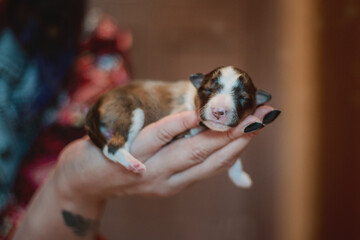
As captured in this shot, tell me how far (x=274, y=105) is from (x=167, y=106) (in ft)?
1.22

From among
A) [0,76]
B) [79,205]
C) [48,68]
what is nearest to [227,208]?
[79,205]

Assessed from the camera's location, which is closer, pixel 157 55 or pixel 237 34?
pixel 237 34

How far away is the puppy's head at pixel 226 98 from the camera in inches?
37.8

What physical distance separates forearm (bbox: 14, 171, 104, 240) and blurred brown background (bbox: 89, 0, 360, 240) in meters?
0.70

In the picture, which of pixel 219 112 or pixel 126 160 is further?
pixel 126 160

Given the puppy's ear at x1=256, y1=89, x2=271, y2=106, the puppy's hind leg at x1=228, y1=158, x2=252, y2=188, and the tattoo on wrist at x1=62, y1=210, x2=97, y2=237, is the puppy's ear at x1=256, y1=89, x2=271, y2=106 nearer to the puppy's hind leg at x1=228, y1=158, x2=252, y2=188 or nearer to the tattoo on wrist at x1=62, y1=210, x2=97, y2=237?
the puppy's hind leg at x1=228, y1=158, x2=252, y2=188

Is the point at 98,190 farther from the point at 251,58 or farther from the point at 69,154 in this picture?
the point at 251,58

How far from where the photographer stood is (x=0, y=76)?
1754mm

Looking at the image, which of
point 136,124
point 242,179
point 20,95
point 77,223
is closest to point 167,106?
point 136,124

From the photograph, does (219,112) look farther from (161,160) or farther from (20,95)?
(20,95)

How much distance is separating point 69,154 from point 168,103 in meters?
0.40

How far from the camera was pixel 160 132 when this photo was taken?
3.68 ft

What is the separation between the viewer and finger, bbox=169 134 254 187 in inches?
43.1

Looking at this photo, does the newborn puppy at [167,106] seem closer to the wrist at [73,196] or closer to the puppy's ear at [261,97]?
the puppy's ear at [261,97]
